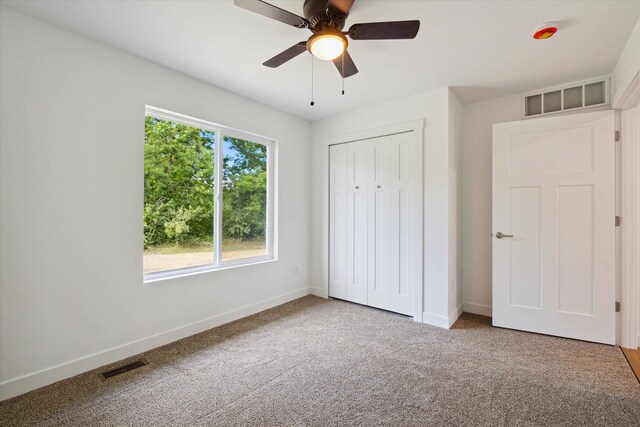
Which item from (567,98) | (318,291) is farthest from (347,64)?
(318,291)

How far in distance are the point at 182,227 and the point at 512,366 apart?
316 centimetres

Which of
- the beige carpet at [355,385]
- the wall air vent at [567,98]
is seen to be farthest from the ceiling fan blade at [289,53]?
the wall air vent at [567,98]

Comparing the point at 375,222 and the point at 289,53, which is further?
the point at 375,222

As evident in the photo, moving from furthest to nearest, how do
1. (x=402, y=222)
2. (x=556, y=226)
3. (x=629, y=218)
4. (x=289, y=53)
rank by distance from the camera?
(x=402, y=222)
(x=556, y=226)
(x=629, y=218)
(x=289, y=53)

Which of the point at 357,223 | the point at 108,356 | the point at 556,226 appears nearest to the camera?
the point at 108,356

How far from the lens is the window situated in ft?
9.03

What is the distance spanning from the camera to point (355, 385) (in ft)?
6.70

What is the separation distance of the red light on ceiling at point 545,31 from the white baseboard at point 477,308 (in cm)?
274

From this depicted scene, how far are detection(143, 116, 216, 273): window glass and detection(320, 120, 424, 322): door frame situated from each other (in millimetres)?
1573

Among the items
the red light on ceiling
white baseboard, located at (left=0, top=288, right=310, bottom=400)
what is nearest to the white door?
the red light on ceiling

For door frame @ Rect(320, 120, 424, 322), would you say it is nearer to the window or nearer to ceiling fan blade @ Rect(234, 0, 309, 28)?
the window

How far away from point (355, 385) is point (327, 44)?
2.24 m

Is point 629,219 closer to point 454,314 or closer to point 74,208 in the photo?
point 454,314

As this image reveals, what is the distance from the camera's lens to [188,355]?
8.13 ft
